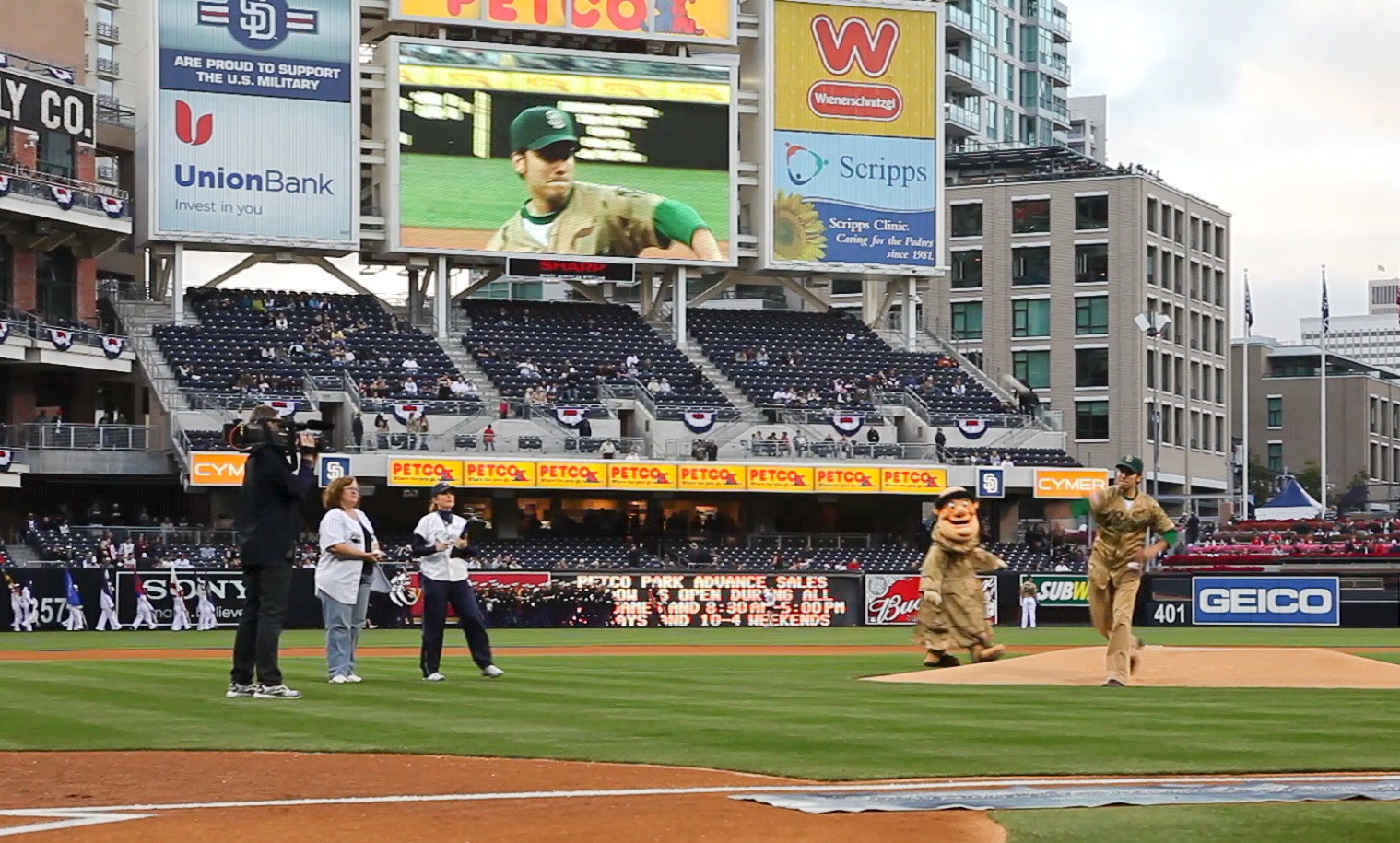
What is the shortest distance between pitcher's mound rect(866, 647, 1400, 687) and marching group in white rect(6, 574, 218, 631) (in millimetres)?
26174

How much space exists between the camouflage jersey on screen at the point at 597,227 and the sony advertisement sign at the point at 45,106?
12372 millimetres

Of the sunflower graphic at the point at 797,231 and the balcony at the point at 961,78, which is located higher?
the balcony at the point at 961,78

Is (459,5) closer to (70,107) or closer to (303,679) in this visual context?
(70,107)

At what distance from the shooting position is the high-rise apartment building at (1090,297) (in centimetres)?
9331

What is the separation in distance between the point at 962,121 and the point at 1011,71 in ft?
47.0

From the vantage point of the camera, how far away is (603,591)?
4925cm

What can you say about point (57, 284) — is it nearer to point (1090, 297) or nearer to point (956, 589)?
point (956, 589)

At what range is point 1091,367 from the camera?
95.0 m

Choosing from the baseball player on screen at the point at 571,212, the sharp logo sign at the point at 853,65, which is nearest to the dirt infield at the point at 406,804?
the baseball player on screen at the point at 571,212

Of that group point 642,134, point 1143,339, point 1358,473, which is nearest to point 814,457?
point 642,134

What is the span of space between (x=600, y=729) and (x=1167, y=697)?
5744mm

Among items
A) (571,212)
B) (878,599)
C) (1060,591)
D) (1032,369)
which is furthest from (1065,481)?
(1032,369)

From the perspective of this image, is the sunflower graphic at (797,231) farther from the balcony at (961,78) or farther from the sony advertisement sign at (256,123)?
the balcony at (961,78)

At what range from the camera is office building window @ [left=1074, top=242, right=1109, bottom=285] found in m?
93.9
